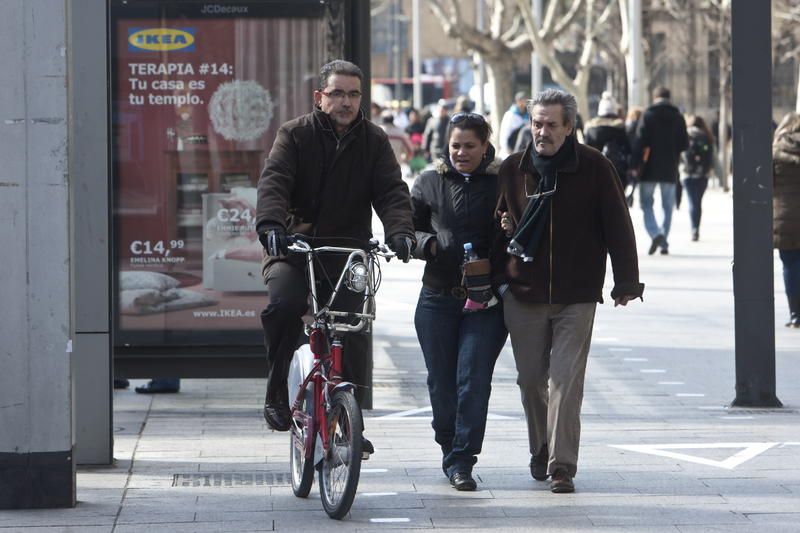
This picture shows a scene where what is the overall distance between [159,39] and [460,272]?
3.08 metres

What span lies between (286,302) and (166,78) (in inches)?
116

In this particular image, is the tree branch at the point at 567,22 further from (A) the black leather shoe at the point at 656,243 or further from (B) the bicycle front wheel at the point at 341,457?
(B) the bicycle front wheel at the point at 341,457

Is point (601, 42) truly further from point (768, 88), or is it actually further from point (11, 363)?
point (11, 363)

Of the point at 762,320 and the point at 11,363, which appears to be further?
the point at 762,320

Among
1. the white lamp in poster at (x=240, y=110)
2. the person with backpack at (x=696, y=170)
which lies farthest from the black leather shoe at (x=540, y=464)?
the person with backpack at (x=696, y=170)

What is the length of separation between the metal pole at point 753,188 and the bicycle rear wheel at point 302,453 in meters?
3.09

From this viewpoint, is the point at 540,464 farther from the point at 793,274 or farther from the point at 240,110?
the point at 793,274

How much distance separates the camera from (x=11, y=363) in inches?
245

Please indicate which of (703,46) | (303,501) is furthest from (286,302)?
(703,46)

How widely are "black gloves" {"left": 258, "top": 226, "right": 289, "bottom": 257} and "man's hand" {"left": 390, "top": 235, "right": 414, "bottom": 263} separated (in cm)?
41

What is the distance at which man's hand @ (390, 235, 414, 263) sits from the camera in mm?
6234

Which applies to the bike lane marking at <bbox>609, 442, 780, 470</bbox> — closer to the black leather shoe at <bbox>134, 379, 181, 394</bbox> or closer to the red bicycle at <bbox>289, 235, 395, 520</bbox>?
the red bicycle at <bbox>289, 235, 395, 520</bbox>

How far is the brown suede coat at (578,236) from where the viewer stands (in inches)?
259

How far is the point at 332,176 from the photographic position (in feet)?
22.0
